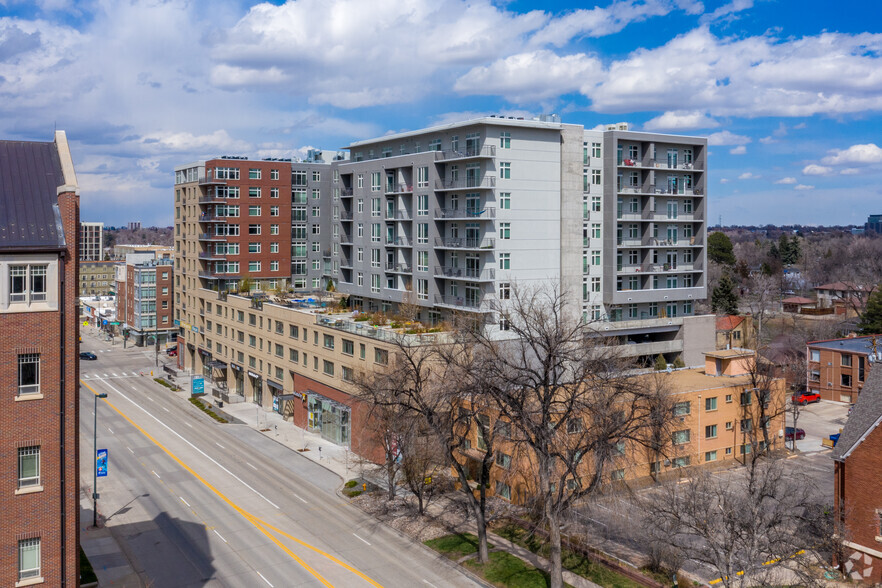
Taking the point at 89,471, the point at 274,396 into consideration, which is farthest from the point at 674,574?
the point at 274,396

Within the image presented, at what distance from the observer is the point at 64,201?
974 inches

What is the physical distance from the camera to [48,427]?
2406 centimetres

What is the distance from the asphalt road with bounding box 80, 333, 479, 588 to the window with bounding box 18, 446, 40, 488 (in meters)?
13.3

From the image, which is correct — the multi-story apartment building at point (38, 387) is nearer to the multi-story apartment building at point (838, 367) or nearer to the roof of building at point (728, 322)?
the multi-story apartment building at point (838, 367)

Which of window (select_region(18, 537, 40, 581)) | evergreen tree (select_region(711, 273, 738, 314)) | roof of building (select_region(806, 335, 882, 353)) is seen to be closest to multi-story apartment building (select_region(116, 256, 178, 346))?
evergreen tree (select_region(711, 273, 738, 314))

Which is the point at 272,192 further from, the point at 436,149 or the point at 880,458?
the point at 880,458

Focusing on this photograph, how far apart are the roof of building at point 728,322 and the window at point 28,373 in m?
85.1

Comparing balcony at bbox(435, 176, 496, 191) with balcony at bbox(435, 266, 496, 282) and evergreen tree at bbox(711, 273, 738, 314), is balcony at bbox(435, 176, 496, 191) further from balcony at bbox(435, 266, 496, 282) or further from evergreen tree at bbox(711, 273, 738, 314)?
evergreen tree at bbox(711, 273, 738, 314)

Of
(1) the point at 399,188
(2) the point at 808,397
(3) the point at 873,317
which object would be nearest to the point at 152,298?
(1) the point at 399,188

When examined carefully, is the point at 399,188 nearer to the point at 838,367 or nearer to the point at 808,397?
the point at 808,397

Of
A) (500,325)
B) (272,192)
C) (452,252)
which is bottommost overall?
(500,325)

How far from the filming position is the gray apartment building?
6181 centimetres

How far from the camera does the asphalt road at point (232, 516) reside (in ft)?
118

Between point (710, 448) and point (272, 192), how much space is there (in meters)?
59.9
